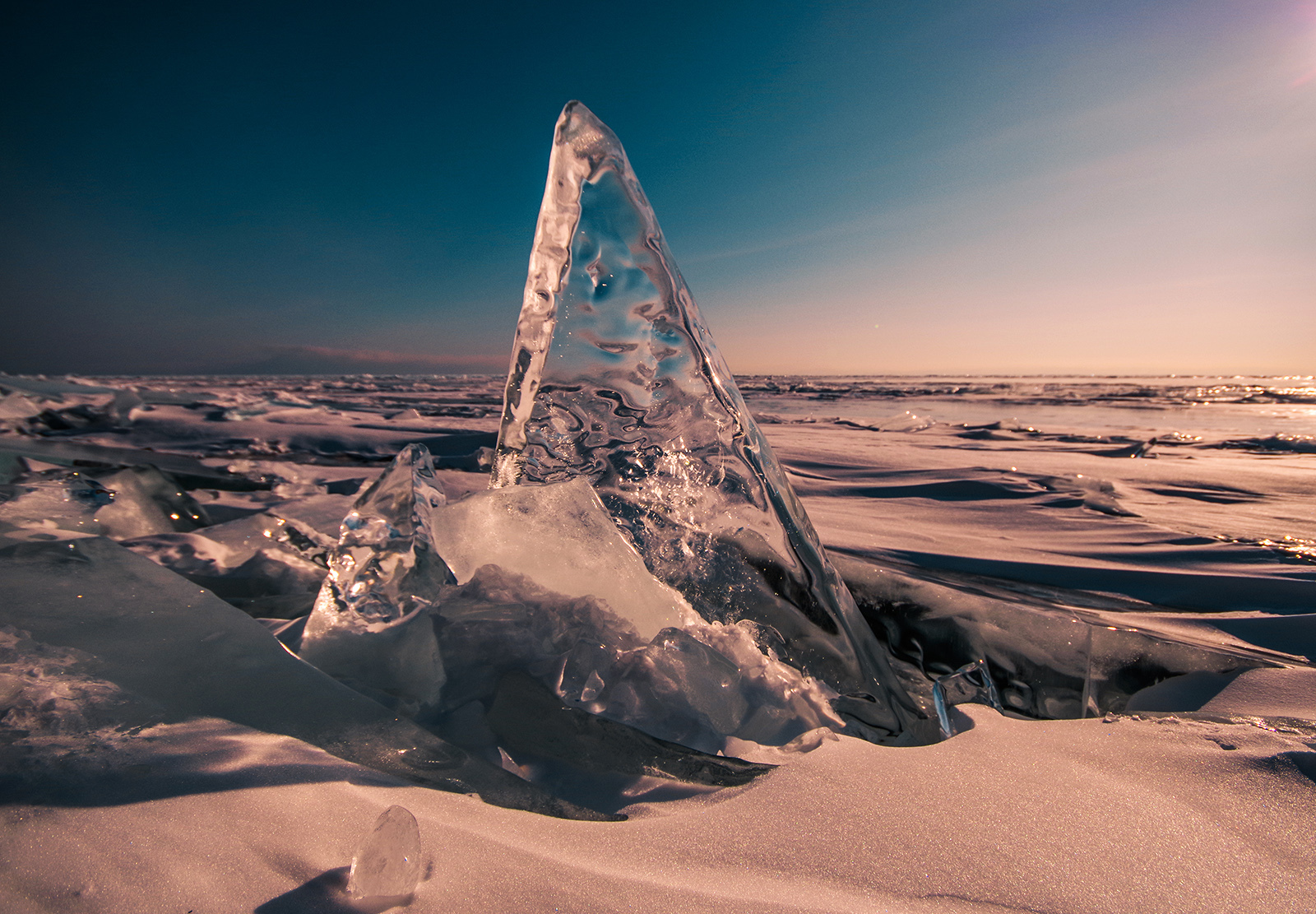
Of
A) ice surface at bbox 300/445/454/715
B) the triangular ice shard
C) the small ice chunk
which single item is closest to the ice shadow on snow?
ice surface at bbox 300/445/454/715

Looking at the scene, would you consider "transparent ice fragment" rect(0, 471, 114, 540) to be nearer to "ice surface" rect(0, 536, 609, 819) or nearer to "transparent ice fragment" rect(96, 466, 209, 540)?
"transparent ice fragment" rect(96, 466, 209, 540)

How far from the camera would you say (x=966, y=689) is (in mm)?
979

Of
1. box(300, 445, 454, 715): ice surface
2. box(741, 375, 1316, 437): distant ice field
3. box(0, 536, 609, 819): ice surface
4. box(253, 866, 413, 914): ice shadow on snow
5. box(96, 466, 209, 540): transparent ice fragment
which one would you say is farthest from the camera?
box(741, 375, 1316, 437): distant ice field

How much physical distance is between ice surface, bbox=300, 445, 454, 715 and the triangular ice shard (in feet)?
1.01

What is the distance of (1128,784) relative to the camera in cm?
64

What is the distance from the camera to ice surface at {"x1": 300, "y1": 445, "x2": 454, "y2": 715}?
797mm

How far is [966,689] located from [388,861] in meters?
0.90

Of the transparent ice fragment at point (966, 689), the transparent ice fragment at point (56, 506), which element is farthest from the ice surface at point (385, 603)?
the transparent ice fragment at point (966, 689)

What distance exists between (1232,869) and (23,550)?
4.69 ft

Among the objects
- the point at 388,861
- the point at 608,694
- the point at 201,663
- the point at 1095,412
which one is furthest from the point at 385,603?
the point at 1095,412

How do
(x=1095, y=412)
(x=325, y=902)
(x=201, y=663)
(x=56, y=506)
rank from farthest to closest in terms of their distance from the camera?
(x=1095, y=412) → (x=56, y=506) → (x=201, y=663) → (x=325, y=902)

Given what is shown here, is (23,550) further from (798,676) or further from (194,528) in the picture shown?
(798,676)

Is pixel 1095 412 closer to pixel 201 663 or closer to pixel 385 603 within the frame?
pixel 385 603

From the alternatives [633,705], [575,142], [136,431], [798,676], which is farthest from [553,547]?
[136,431]
